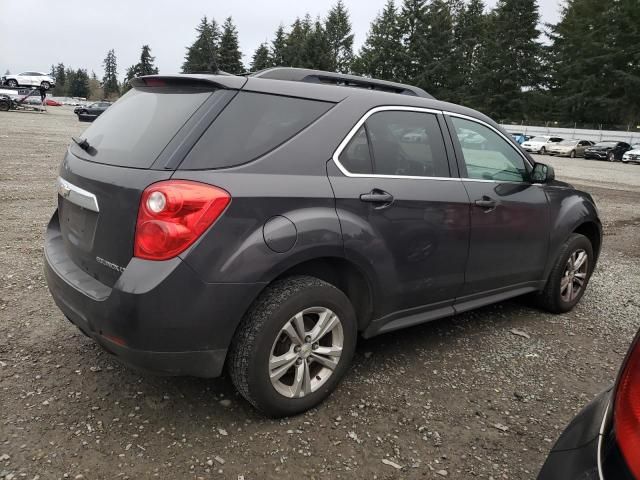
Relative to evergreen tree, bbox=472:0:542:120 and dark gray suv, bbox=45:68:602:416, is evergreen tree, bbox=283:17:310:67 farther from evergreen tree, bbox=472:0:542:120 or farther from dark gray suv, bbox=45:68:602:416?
dark gray suv, bbox=45:68:602:416

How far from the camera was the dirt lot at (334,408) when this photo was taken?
239 cm

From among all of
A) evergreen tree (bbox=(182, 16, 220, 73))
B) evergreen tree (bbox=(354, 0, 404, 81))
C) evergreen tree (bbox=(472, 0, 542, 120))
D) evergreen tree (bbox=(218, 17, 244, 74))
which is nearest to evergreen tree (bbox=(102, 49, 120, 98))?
evergreen tree (bbox=(218, 17, 244, 74))

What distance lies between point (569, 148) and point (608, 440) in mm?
38720

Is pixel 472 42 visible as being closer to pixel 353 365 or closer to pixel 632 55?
pixel 632 55

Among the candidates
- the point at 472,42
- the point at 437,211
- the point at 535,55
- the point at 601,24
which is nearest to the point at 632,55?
the point at 601,24

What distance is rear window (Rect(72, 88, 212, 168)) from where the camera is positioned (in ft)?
8.12

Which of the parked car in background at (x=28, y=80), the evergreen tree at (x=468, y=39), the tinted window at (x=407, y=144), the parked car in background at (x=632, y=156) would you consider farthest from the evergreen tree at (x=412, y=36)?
the tinted window at (x=407, y=144)

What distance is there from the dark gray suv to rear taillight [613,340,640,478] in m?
1.49

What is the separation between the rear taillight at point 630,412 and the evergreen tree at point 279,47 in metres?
83.7

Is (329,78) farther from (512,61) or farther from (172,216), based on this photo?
(512,61)

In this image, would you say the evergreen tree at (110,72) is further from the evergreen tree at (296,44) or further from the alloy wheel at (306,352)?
the alloy wheel at (306,352)

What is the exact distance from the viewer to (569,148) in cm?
3559

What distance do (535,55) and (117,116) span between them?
227ft

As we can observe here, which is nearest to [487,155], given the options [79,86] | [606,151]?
[606,151]
